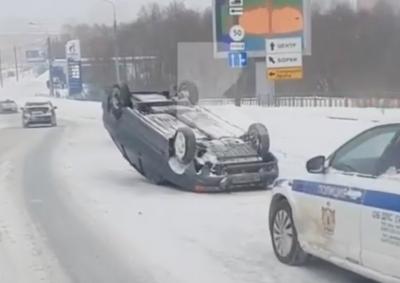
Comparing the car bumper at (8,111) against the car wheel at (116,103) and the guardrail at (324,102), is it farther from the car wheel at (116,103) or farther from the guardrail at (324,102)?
→ the car wheel at (116,103)

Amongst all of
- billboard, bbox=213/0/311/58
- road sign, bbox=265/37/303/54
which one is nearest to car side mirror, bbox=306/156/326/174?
road sign, bbox=265/37/303/54

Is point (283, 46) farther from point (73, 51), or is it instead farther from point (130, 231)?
point (73, 51)

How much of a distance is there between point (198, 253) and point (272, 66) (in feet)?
53.5

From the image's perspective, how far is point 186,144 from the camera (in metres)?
13.7

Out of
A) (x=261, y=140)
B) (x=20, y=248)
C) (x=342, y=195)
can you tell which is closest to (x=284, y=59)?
(x=261, y=140)

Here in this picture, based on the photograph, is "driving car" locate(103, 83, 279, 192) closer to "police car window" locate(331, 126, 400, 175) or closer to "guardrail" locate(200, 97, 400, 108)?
"police car window" locate(331, 126, 400, 175)

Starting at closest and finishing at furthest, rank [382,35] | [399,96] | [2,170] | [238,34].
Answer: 1. [2,170]
2. [238,34]
3. [399,96]
4. [382,35]

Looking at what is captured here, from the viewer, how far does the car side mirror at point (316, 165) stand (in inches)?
272

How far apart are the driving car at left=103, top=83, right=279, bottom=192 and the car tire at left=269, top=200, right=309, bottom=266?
18.3ft

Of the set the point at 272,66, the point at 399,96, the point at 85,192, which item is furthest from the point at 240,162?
Answer: the point at 399,96

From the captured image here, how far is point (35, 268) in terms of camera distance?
25.8 feet

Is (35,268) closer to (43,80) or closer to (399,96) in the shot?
(399,96)

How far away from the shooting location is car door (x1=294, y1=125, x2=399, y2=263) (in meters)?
6.25

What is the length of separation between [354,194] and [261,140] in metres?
7.98
